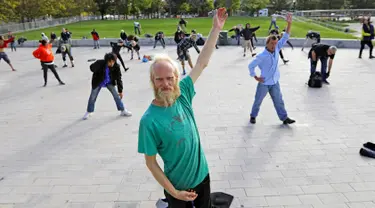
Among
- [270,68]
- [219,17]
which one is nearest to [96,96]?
[270,68]

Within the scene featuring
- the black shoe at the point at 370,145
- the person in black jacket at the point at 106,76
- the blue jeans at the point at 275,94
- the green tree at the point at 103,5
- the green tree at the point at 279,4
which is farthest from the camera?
the green tree at the point at 279,4

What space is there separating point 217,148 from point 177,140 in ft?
11.0

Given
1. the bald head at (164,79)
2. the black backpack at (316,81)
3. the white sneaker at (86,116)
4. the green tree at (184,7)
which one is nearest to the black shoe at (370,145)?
the black backpack at (316,81)

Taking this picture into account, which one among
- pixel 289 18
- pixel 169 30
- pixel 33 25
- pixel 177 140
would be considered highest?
pixel 289 18

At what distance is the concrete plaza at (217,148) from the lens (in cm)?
406

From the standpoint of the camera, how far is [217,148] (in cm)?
540

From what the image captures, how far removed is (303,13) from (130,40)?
49.6 meters

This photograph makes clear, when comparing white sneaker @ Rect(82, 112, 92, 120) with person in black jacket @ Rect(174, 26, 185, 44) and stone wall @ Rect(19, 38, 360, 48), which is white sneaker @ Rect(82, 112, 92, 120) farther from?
stone wall @ Rect(19, 38, 360, 48)

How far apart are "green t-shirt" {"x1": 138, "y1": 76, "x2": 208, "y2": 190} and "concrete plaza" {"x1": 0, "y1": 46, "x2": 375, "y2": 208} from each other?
1.76 m

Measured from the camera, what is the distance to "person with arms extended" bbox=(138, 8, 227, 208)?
208 cm

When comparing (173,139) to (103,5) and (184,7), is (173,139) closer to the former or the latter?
(103,5)

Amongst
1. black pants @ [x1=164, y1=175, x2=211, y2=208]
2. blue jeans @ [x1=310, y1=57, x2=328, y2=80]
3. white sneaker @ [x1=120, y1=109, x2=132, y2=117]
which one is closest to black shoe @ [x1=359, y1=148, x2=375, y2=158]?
black pants @ [x1=164, y1=175, x2=211, y2=208]

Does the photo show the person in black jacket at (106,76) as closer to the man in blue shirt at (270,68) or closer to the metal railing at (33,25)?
the man in blue shirt at (270,68)

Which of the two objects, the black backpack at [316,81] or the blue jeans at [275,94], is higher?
the blue jeans at [275,94]
